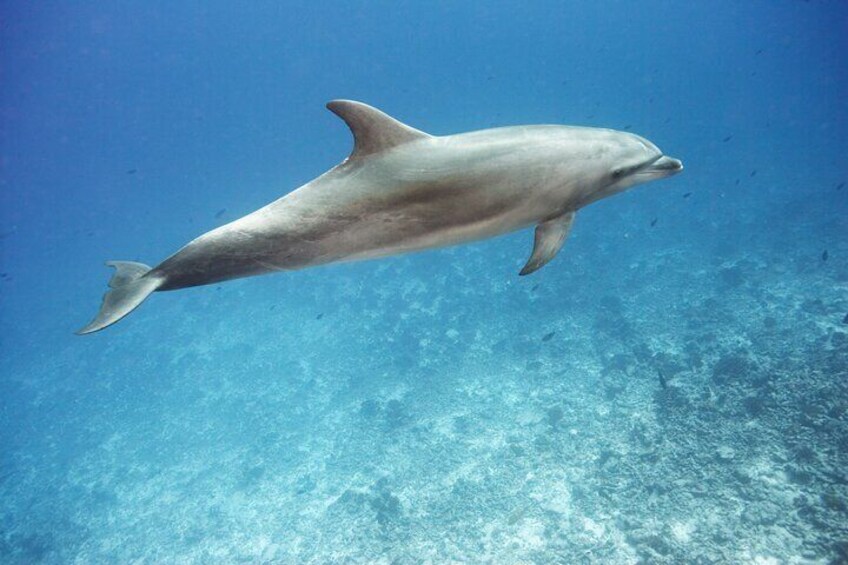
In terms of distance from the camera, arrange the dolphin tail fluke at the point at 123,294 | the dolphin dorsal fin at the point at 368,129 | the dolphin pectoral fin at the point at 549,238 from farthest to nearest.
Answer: the dolphin pectoral fin at the point at 549,238 < the dolphin dorsal fin at the point at 368,129 < the dolphin tail fluke at the point at 123,294

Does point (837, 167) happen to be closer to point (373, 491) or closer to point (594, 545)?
point (594, 545)

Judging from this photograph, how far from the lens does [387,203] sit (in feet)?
10.2

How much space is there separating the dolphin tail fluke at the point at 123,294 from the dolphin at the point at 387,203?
0.03 ft

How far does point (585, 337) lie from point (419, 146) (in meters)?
14.2

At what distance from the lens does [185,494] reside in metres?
15.2

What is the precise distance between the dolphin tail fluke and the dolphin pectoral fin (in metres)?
2.95

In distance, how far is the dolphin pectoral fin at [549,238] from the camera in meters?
3.68

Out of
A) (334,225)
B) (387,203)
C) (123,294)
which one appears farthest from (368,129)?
(123,294)

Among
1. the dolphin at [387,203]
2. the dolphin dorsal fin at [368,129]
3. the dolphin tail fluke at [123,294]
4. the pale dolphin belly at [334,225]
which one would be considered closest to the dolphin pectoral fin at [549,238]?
the dolphin at [387,203]

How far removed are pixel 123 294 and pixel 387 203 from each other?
2151 mm

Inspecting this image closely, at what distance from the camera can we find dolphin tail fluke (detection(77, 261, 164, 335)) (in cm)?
299

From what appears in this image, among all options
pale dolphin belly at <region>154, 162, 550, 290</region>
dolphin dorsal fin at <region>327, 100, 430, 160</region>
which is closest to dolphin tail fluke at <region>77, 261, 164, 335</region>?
pale dolphin belly at <region>154, 162, 550, 290</region>

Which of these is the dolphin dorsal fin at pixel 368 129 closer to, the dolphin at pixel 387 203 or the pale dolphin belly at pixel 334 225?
the dolphin at pixel 387 203

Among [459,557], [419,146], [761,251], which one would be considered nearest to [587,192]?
[419,146]
